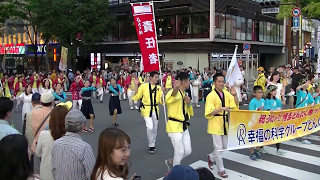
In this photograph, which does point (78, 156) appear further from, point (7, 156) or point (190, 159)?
point (190, 159)

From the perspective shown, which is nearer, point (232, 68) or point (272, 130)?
point (272, 130)

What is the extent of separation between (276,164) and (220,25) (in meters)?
24.5

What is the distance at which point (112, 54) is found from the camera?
37969mm

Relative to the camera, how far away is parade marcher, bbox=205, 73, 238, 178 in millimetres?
6602

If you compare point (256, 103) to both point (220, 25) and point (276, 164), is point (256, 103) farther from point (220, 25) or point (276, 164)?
point (220, 25)

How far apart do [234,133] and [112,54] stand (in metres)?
32.1

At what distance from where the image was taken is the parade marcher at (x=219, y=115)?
6.60 m

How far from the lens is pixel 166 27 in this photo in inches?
1283

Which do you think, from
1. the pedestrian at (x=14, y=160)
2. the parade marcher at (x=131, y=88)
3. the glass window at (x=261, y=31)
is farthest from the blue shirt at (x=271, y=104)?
the glass window at (x=261, y=31)

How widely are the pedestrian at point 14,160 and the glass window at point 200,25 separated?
28323 mm

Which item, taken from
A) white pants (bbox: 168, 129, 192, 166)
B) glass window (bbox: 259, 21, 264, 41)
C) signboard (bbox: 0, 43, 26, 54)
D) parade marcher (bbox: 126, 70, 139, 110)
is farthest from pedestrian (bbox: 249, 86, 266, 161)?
signboard (bbox: 0, 43, 26, 54)

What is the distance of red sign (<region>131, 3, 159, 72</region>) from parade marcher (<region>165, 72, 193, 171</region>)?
1.75 meters

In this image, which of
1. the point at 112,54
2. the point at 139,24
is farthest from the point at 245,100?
the point at 112,54

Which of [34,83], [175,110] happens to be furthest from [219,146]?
[34,83]
